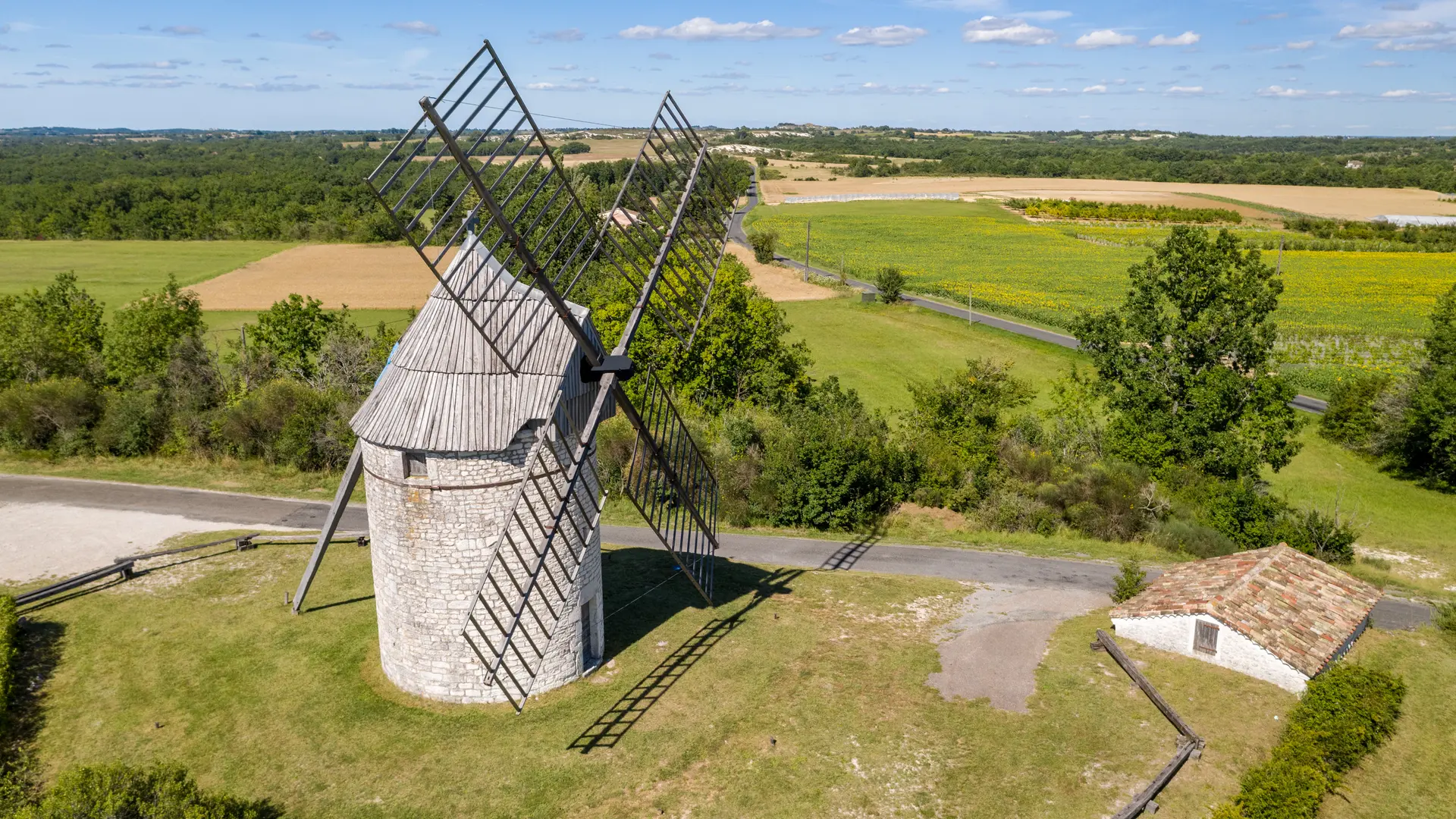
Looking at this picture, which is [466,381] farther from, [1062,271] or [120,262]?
[120,262]

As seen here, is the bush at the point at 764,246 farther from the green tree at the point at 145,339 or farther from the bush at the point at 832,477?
the bush at the point at 832,477

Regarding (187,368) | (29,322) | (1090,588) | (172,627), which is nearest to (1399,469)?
(1090,588)

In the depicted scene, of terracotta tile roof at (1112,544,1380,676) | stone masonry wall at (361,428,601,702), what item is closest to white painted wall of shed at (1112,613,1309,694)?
terracotta tile roof at (1112,544,1380,676)

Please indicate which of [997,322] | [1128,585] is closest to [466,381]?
[1128,585]

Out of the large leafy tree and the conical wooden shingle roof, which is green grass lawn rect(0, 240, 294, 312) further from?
the large leafy tree

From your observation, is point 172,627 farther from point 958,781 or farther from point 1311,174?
point 1311,174

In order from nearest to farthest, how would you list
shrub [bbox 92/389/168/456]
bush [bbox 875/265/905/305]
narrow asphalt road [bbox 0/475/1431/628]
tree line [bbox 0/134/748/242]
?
narrow asphalt road [bbox 0/475/1431/628] → shrub [bbox 92/389/168/456] → bush [bbox 875/265/905/305] → tree line [bbox 0/134/748/242]

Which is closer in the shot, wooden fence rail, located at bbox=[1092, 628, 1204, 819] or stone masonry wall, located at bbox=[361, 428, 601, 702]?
wooden fence rail, located at bbox=[1092, 628, 1204, 819]

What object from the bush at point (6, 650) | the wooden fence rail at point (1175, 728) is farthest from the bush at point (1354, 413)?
the bush at point (6, 650)
